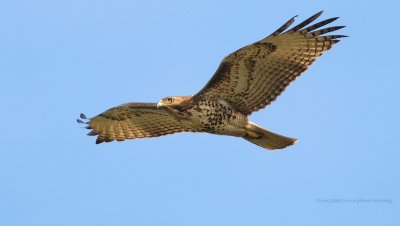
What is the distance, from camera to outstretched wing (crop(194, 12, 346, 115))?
14633 mm

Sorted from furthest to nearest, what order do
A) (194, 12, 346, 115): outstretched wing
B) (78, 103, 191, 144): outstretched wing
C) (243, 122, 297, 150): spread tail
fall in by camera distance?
(78, 103, 191, 144): outstretched wing, (243, 122, 297, 150): spread tail, (194, 12, 346, 115): outstretched wing

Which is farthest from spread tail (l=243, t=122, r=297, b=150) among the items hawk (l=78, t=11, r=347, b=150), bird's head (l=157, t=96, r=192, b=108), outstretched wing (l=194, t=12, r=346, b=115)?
bird's head (l=157, t=96, r=192, b=108)

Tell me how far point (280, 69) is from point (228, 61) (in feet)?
3.08

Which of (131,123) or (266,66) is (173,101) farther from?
(131,123)

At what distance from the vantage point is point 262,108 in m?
15.2

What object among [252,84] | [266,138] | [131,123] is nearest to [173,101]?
[252,84]

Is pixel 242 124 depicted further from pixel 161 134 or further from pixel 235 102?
pixel 161 134

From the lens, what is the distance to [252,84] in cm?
1505

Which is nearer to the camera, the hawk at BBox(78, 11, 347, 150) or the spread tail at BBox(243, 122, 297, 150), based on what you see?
the hawk at BBox(78, 11, 347, 150)

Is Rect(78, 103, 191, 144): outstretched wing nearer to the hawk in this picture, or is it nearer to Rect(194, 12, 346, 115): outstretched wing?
the hawk

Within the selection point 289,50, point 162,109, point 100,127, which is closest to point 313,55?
point 289,50

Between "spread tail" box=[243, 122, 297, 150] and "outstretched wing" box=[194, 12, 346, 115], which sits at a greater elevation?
"outstretched wing" box=[194, 12, 346, 115]

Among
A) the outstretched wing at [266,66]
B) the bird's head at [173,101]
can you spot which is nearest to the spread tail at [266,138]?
the outstretched wing at [266,66]

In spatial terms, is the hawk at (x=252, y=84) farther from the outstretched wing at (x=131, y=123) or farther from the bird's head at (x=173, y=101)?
the outstretched wing at (x=131, y=123)
